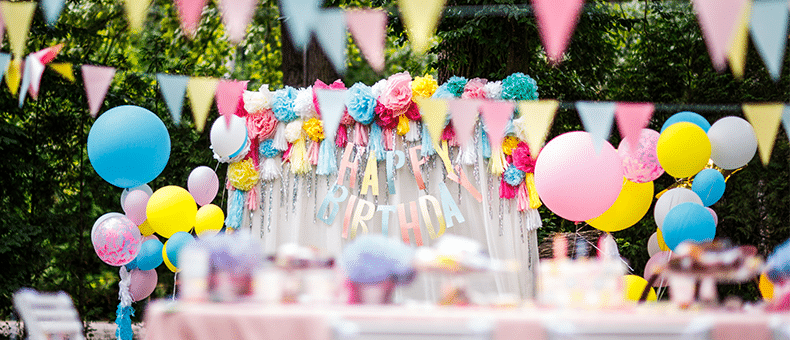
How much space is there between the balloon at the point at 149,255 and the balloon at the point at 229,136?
1.09 m

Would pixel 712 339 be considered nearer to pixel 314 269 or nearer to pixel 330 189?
pixel 314 269

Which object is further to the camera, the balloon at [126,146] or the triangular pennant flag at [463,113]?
the balloon at [126,146]

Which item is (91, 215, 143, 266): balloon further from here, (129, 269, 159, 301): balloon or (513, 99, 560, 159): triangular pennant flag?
(513, 99, 560, 159): triangular pennant flag

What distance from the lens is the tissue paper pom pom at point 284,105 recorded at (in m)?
5.79

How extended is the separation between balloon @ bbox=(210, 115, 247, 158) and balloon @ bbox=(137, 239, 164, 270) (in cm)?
109

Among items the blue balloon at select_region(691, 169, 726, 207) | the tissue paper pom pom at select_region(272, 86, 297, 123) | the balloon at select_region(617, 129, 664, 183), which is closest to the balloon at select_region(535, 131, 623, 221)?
the balloon at select_region(617, 129, 664, 183)

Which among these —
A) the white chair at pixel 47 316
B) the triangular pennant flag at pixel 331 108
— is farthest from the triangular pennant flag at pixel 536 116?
the white chair at pixel 47 316

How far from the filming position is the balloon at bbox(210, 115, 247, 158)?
18.0 ft

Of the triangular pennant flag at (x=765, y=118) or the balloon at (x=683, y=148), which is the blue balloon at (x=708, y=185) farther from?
the triangular pennant flag at (x=765, y=118)

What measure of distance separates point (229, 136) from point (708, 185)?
3.65 meters

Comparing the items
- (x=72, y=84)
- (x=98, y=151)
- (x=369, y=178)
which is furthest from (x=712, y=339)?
(x=72, y=84)

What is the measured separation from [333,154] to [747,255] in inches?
145

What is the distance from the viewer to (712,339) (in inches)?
83.4

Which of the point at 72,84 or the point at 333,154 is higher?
the point at 72,84
